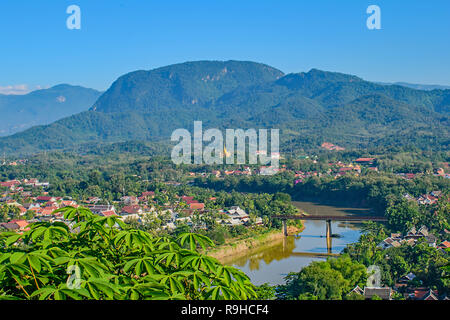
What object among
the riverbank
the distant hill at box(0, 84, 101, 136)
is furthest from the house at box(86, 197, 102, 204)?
the distant hill at box(0, 84, 101, 136)

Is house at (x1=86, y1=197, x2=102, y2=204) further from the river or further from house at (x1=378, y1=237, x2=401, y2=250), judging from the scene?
house at (x1=378, y1=237, x2=401, y2=250)

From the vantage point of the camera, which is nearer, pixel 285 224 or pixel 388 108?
pixel 285 224

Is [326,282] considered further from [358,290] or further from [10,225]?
[10,225]

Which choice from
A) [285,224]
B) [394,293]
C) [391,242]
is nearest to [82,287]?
[394,293]

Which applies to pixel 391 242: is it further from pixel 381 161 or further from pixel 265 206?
pixel 381 161

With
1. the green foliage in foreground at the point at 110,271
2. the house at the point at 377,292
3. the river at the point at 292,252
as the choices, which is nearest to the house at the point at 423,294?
the house at the point at 377,292
